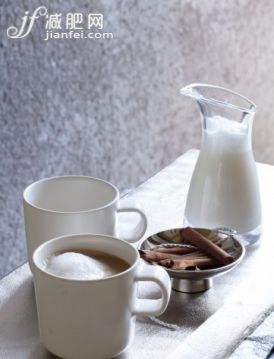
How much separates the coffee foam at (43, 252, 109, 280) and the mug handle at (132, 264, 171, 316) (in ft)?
0.11

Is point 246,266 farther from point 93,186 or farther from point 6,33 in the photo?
point 6,33

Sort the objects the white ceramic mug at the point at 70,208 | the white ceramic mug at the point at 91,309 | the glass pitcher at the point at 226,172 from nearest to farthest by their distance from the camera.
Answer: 1. the white ceramic mug at the point at 91,309
2. the white ceramic mug at the point at 70,208
3. the glass pitcher at the point at 226,172

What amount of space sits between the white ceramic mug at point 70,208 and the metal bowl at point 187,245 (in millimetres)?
33

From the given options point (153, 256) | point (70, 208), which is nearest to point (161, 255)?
point (153, 256)

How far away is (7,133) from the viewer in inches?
38.9

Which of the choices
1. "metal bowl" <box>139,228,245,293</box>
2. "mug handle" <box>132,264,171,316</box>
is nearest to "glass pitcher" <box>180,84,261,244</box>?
"metal bowl" <box>139,228,245,293</box>

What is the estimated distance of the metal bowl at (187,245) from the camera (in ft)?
2.58

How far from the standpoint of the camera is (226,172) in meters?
0.89

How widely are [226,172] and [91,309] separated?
307 mm

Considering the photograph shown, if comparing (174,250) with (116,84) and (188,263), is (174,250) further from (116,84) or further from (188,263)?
(116,84)

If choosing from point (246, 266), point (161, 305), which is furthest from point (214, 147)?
point (161, 305)

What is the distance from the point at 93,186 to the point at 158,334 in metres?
0.19

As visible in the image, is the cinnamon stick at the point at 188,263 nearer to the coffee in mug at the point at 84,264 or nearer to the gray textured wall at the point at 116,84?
the coffee in mug at the point at 84,264

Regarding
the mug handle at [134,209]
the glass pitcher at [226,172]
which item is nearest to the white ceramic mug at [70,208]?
the mug handle at [134,209]
